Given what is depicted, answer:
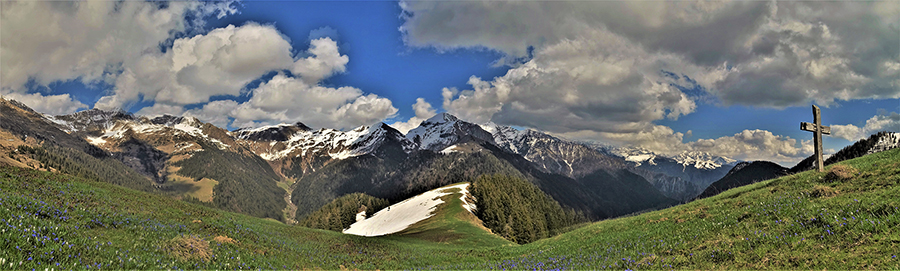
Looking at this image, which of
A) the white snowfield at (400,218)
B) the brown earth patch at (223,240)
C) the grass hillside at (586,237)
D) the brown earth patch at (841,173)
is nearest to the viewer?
the grass hillside at (586,237)

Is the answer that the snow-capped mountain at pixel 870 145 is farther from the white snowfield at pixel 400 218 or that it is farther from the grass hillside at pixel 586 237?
the grass hillside at pixel 586 237

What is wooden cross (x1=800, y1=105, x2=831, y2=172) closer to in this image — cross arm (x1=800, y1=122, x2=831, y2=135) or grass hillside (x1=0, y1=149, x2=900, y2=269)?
cross arm (x1=800, y1=122, x2=831, y2=135)

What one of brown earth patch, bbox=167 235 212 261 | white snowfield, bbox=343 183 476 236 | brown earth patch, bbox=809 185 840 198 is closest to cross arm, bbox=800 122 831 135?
brown earth patch, bbox=809 185 840 198

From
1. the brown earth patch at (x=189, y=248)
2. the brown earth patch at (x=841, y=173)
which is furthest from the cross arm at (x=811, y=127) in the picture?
the brown earth patch at (x=189, y=248)

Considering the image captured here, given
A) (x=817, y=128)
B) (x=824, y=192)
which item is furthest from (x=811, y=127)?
(x=824, y=192)

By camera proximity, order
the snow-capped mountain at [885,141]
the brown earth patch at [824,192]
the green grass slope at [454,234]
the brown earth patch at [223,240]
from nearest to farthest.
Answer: the brown earth patch at [824,192], the brown earth patch at [223,240], the green grass slope at [454,234], the snow-capped mountain at [885,141]

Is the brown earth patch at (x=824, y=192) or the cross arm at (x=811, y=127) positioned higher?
the cross arm at (x=811, y=127)

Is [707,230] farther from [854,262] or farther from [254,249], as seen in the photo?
[254,249]

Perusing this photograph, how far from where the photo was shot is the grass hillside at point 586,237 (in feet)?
36.3

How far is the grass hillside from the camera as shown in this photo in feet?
36.3

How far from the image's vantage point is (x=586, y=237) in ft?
96.2

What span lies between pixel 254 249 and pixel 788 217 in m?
28.3

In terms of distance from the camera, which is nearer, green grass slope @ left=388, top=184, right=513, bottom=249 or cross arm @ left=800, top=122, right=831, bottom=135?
cross arm @ left=800, top=122, right=831, bottom=135

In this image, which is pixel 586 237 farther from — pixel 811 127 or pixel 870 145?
pixel 870 145
